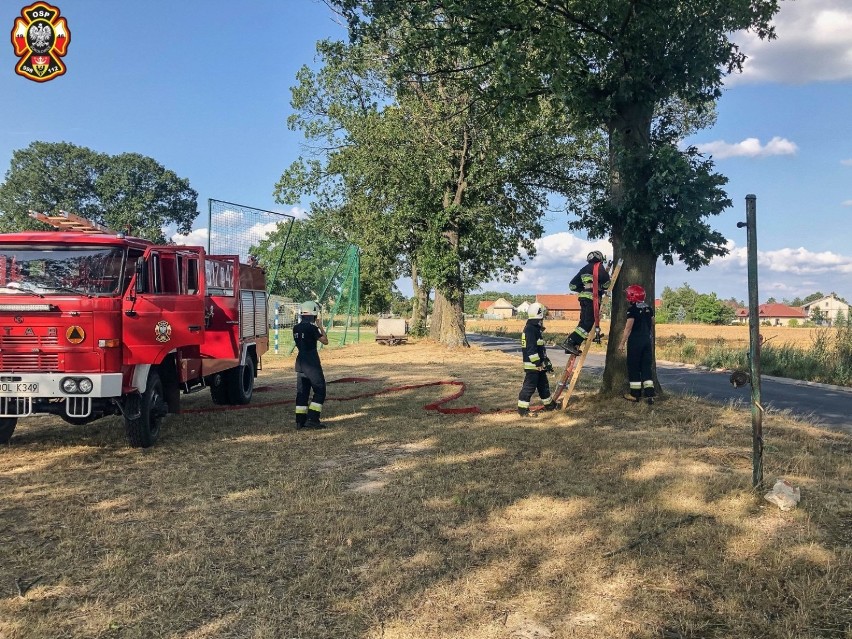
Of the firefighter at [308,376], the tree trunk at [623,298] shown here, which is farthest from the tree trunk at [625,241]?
the firefighter at [308,376]

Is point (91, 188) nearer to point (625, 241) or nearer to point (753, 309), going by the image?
point (625, 241)

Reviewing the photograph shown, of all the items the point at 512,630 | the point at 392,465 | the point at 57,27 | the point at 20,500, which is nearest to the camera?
the point at 512,630

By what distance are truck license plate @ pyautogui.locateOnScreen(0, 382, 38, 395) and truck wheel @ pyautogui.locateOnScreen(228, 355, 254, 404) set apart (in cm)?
396

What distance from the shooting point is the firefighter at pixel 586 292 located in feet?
30.1

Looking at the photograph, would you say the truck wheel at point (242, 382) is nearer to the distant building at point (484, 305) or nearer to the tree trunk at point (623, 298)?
the tree trunk at point (623, 298)

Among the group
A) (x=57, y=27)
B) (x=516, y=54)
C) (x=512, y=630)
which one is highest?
(x=57, y=27)

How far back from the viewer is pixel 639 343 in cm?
873

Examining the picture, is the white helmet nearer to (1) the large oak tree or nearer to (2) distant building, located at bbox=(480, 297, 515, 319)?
(1) the large oak tree

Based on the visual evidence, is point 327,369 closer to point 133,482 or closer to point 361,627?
point 133,482

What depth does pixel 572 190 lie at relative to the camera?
22.6 metres

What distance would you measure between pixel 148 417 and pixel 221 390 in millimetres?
3119

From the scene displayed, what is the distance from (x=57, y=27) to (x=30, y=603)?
10.0 m

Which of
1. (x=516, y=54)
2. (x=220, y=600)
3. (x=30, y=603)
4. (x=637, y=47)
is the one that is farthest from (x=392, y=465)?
(x=637, y=47)

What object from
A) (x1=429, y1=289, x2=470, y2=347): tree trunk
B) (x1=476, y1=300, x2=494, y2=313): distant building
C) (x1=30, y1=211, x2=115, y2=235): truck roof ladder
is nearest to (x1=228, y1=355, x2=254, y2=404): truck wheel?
(x1=30, y1=211, x2=115, y2=235): truck roof ladder
